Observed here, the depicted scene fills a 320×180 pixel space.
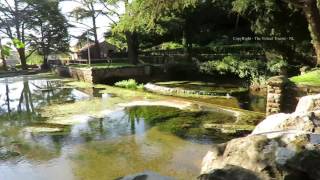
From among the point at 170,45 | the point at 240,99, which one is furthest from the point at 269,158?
the point at 170,45

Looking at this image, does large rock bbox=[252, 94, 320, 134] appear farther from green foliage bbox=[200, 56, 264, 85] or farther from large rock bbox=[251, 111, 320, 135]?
green foliage bbox=[200, 56, 264, 85]

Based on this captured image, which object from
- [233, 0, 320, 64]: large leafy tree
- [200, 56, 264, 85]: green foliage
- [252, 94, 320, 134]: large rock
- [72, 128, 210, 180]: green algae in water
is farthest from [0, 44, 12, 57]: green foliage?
[200, 56, 264, 85]: green foliage

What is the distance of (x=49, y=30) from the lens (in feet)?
158

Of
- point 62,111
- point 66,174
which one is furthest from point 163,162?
point 62,111

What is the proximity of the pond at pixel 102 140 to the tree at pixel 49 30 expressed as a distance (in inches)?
1251

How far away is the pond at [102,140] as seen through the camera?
7.57m

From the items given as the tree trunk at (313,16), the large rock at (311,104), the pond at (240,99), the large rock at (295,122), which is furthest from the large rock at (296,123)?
the tree trunk at (313,16)

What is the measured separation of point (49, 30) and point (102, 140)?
41090mm

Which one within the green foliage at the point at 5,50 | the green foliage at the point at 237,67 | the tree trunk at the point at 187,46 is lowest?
the green foliage at the point at 237,67

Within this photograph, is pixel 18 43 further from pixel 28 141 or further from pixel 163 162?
pixel 28 141

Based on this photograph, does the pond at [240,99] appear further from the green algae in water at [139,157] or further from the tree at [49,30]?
the tree at [49,30]

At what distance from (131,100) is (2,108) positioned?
18.9ft

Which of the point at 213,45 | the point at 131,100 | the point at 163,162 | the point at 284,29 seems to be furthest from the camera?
the point at 213,45

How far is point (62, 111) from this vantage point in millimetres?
14633
